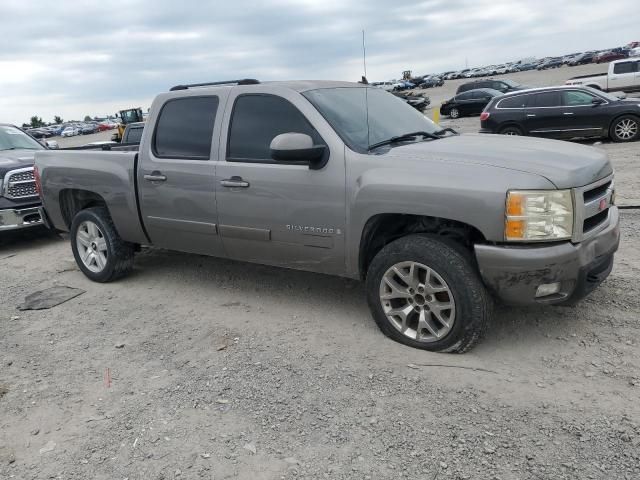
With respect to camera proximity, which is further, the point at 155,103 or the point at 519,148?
the point at 155,103

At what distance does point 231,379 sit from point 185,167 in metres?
2.02

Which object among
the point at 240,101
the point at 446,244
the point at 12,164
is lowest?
the point at 446,244

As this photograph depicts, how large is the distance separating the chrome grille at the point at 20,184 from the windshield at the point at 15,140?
1298 mm

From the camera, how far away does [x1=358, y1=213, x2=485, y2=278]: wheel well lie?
147 inches

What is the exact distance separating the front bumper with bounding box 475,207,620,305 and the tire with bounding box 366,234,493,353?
0.14 metres

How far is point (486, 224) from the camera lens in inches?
133

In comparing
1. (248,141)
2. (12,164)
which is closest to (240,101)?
(248,141)

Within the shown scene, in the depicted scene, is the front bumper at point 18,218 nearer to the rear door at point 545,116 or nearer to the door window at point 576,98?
the rear door at point 545,116

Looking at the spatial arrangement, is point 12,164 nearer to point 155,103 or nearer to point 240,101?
point 155,103

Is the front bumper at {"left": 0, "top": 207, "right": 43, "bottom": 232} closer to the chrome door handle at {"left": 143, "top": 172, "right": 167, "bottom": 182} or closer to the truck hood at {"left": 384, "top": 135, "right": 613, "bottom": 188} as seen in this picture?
the chrome door handle at {"left": 143, "top": 172, "right": 167, "bottom": 182}

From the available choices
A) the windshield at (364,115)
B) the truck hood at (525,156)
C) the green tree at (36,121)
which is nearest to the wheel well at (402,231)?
the truck hood at (525,156)

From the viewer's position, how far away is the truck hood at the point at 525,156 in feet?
11.2

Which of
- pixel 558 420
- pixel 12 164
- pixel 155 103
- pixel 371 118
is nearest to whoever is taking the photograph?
pixel 558 420

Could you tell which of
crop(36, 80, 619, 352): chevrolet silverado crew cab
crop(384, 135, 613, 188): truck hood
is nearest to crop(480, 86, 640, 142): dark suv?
crop(36, 80, 619, 352): chevrolet silverado crew cab
